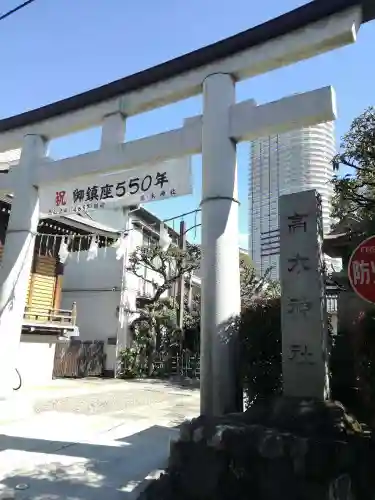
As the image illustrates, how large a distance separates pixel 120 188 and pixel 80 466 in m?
4.69

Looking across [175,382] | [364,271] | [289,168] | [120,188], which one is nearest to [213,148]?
[120,188]

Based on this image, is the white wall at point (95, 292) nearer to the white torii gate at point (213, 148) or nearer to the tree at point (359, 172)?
the white torii gate at point (213, 148)

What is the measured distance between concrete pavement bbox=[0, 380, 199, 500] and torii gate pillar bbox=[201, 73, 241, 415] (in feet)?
4.46

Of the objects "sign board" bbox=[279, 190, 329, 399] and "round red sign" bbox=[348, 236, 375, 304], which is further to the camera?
"sign board" bbox=[279, 190, 329, 399]

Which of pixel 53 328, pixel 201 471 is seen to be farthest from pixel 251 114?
pixel 53 328

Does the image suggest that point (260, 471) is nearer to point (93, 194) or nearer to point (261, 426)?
point (261, 426)

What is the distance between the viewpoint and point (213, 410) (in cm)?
576

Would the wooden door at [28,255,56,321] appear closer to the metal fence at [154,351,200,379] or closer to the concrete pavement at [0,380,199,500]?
the concrete pavement at [0,380,199,500]

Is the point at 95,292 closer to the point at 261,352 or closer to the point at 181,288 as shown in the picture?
the point at 181,288

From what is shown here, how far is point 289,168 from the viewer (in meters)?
11.9

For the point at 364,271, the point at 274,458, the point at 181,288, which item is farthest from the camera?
the point at 181,288

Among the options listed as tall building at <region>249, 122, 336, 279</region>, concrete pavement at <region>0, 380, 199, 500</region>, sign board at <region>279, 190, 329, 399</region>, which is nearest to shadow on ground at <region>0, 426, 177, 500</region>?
concrete pavement at <region>0, 380, 199, 500</region>

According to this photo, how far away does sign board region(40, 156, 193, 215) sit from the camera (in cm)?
723

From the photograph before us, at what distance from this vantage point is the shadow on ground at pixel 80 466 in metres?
4.58
